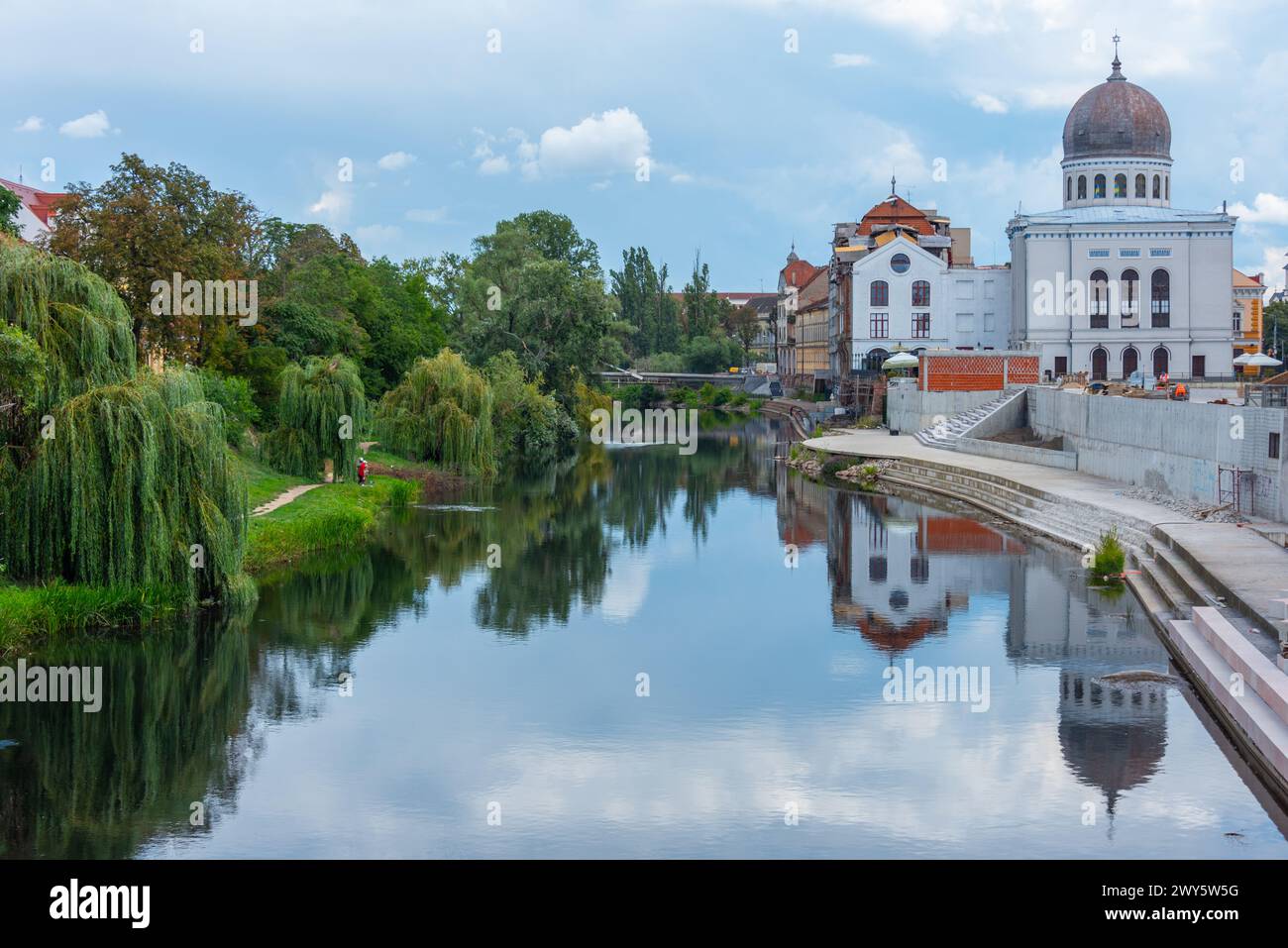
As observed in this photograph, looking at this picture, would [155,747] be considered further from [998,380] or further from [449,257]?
[449,257]

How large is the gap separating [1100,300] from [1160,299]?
110 inches

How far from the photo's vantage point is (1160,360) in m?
66.7

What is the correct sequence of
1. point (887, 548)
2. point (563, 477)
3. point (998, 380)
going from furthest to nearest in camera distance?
point (998, 380) < point (563, 477) < point (887, 548)

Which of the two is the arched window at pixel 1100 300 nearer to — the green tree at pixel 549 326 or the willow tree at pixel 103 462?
the green tree at pixel 549 326

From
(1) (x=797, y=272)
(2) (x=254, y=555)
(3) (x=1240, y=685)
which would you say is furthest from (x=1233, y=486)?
(1) (x=797, y=272)

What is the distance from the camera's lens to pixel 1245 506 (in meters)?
26.4

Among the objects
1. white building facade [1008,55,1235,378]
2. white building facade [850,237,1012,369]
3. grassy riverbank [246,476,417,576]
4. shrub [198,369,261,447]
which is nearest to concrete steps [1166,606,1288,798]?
grassy riverbank [246,476,417,576]

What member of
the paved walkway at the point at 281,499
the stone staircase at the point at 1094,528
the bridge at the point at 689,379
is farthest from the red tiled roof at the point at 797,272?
the paved walkway at the point at 281,499

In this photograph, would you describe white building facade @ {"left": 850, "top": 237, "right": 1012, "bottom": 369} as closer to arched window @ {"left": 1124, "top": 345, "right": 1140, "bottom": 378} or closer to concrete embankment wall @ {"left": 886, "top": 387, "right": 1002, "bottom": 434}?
arched window @ {"left": 1124, "top": 345, "right": 1140, "bottom": 378}

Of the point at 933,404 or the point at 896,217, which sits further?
the point at 896,217

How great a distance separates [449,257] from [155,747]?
6869cm

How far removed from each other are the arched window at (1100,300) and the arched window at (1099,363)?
1139 mm

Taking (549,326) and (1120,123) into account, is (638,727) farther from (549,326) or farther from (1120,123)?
(1120,123)
